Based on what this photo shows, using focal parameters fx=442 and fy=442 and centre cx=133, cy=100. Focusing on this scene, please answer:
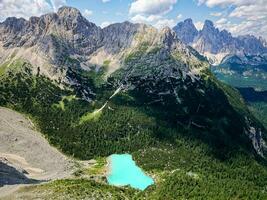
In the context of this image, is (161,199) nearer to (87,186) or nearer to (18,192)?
(87,186)

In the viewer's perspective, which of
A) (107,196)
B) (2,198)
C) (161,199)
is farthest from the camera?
(161,199)

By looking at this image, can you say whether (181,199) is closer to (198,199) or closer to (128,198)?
(198,199)

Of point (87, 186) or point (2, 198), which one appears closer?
point (2, 198)

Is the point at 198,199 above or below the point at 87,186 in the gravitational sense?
below

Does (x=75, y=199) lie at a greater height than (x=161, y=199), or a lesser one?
greater

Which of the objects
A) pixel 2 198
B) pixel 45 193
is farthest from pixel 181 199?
pixel 2 198

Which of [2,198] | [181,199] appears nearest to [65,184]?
[2,198]

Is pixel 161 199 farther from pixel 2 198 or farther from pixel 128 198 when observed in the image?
pixel 2 198

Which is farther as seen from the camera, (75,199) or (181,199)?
(181,199)

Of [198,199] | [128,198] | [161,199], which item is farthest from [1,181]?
[198,199]

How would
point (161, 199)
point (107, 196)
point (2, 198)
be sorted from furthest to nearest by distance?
point (161, 199), point (107, 196), point (2, 198)
